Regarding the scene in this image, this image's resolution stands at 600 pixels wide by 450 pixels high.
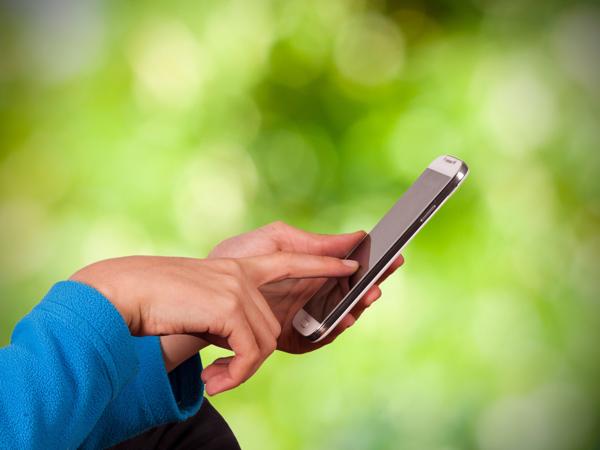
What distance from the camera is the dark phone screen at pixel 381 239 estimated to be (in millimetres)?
774

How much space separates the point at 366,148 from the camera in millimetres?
1553

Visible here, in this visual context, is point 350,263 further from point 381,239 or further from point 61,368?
point 61,368

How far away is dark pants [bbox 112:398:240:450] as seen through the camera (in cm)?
82

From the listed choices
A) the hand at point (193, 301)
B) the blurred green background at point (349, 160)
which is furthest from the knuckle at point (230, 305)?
the blurred green background at point (349, 160)

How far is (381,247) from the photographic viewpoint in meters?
0.78

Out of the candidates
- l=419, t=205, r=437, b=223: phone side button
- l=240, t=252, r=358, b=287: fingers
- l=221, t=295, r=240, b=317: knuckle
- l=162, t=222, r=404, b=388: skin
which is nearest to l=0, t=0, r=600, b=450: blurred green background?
l=162, t=222, r=404, b=388: skin

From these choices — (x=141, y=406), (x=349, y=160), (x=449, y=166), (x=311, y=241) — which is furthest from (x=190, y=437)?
(x=349, y=160)

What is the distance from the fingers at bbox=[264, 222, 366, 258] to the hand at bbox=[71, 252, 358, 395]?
24 cm

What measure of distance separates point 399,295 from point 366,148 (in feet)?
0.94

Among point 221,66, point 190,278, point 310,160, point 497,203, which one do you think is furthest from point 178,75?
point 190,278

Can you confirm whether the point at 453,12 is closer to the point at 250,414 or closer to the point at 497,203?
the point at 497,203

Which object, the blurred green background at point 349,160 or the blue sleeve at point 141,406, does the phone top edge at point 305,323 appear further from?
the blurred green background at point 349,160

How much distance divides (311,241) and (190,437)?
231 millimetres

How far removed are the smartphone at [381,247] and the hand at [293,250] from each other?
Answer: 0.02 metres
